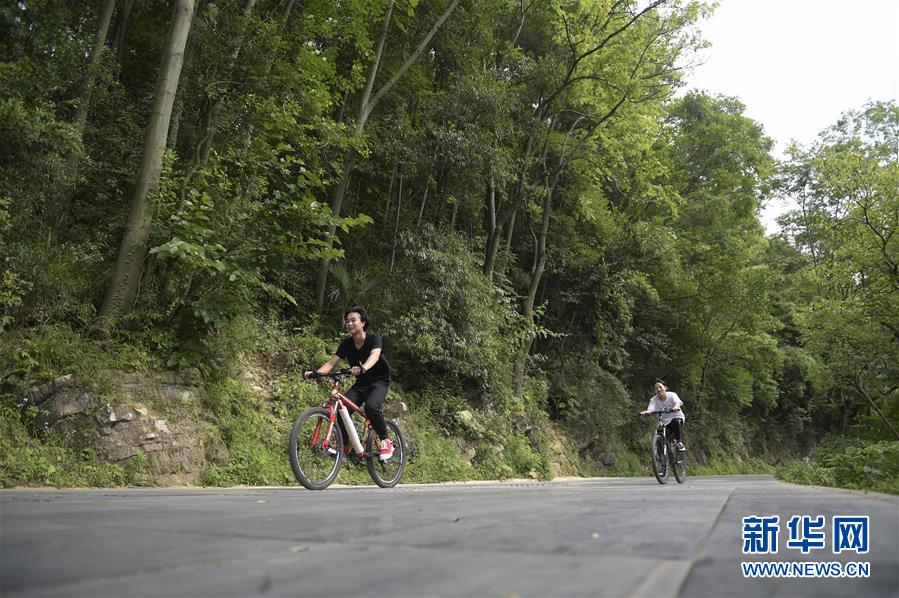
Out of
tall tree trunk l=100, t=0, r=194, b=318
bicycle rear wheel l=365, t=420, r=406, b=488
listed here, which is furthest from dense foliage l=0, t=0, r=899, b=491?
bicycle rear wheel l=365, t=420, r=406, b=488

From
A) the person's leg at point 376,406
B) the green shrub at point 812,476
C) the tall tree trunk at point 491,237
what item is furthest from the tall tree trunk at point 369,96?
the green shrub at point 812,476

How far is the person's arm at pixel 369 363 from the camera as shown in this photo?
735 centimetres

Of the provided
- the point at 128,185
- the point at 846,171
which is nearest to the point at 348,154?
the point at 128,185

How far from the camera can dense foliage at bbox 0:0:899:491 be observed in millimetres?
9344

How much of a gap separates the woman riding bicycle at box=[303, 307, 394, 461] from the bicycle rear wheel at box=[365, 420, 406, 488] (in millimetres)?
98

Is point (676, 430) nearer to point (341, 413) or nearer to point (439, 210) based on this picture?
point (341, 413)

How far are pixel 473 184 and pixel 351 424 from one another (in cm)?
1095

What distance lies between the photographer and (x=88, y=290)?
932 cm

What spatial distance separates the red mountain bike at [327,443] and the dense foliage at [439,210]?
1.88 meters

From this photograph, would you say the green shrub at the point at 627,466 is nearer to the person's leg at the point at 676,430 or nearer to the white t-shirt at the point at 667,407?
the person's leg at the point at 676,430

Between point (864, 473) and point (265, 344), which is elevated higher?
point (265, 344)

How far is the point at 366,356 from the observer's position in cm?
791

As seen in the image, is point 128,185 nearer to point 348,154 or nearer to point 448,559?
point 348,154

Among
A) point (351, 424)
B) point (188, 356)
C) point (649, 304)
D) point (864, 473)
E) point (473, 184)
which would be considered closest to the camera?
point (351, 424)
